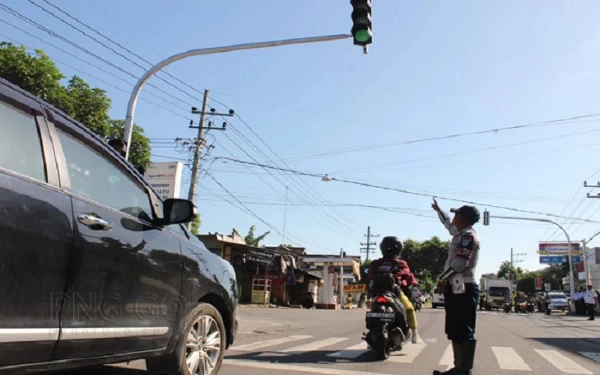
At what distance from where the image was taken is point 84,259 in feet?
8.87

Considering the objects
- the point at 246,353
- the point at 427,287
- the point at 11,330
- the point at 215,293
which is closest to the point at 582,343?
the point at 246,353

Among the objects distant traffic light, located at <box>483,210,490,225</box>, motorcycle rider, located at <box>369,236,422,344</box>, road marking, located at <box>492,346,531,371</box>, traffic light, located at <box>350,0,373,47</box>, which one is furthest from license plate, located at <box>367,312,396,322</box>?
distant traffic light, located at <box>483,210,490,225</box>

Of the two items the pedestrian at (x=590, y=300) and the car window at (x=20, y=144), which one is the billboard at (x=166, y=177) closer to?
the car window at (x=20, y=144)

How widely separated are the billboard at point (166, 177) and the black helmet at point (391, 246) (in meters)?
9.57

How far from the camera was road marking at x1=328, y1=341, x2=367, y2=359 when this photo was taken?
22.0 feet

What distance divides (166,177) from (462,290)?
39.4 feet

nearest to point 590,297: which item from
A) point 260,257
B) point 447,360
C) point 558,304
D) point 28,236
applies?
point 558,304

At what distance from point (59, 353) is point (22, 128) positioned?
1232mm

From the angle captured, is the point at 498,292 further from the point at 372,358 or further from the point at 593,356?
the point at 372,358

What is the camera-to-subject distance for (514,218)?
27.7 m

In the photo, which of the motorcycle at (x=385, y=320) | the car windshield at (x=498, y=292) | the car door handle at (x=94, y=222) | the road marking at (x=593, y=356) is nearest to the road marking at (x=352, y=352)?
the motorcycle at (x=385, y=320)

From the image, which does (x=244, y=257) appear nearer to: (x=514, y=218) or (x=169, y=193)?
(x=169, y=193)

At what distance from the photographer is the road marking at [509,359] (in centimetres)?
607

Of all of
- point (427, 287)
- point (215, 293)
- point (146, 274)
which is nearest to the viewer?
point (146, 274)
